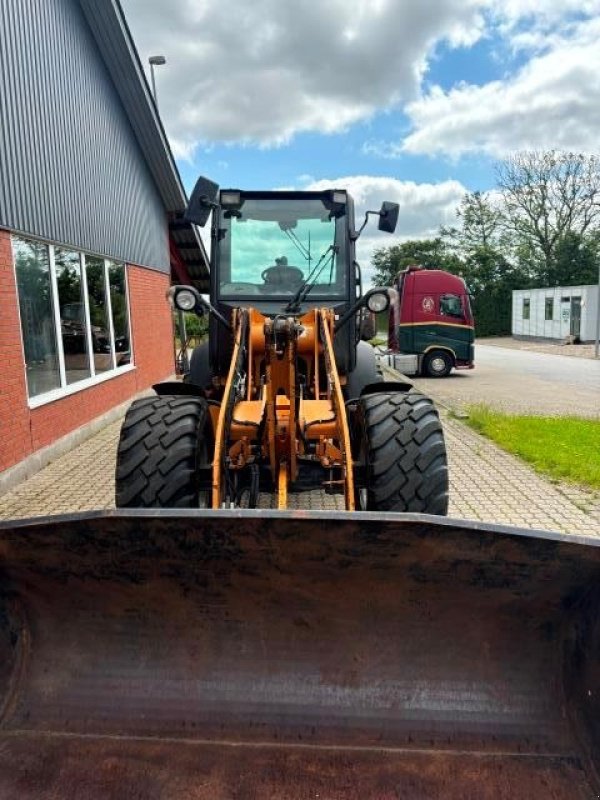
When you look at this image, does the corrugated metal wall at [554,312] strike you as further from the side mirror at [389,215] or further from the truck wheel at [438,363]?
the side mirror at [389,215]

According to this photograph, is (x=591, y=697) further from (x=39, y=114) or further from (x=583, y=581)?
(x=39, y=114)

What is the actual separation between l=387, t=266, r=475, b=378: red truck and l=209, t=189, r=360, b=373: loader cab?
40.5 ft

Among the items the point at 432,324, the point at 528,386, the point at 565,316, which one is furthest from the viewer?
the point at 565,316

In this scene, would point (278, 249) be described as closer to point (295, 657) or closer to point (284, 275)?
point (284, 275)

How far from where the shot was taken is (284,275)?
5.24 m

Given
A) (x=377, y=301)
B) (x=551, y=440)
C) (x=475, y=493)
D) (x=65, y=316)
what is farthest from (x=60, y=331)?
(x=551, y=440)

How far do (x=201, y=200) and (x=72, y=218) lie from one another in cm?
519

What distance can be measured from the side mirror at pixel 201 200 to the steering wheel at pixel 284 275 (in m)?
0.73

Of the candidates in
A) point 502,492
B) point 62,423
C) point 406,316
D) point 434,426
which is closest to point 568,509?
point 502,492

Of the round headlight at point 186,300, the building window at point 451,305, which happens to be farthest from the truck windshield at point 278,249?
the building window at point 451,305

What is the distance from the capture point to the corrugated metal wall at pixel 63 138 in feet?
24.4

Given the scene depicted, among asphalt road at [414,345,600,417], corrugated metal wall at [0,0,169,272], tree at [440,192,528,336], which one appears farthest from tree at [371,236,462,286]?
corrugated metal wall at [0,0,169,272]

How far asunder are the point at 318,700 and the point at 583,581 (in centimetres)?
110

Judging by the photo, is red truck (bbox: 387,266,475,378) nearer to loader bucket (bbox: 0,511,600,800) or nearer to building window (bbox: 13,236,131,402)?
building window (bbox: 13,236,131,402)
